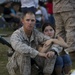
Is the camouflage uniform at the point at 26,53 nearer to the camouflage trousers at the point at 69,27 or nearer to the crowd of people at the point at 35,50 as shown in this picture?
the crowd of people at the point at 35,50

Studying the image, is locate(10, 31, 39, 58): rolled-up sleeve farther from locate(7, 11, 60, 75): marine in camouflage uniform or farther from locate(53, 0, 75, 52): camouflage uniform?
locate(53, 0, 75, 52): camouflage uniform

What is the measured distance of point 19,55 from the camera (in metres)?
5.11

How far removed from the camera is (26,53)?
488 centimetres

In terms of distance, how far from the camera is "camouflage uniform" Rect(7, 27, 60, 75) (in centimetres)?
488

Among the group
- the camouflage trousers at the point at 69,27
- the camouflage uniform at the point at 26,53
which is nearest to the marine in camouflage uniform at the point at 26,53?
the camouflage uniform at the point at 26,53

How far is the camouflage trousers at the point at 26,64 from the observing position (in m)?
5.05

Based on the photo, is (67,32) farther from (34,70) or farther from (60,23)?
(34,70)

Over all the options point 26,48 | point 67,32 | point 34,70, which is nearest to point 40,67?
point 34,70

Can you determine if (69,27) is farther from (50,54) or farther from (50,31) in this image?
(50,54)

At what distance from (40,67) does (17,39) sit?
527 mm

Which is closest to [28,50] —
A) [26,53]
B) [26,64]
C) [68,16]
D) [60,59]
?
[26,53]

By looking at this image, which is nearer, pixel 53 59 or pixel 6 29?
pixel 53 59

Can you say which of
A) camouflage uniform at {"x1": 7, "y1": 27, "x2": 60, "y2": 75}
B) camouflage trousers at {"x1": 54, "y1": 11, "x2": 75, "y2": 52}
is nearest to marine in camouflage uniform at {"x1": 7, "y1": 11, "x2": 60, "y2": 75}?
camouflage uniform at {"x1": 7, "y1": 27, "x2": 60, "y2": 75}

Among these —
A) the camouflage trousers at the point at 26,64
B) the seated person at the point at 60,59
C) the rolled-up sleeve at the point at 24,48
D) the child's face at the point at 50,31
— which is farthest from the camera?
the child's face at the point at 50,31
